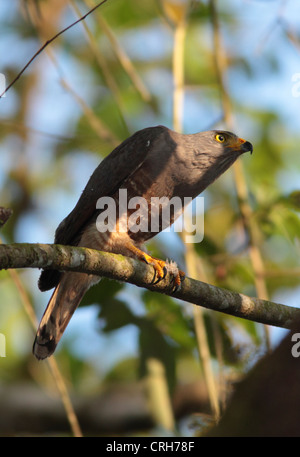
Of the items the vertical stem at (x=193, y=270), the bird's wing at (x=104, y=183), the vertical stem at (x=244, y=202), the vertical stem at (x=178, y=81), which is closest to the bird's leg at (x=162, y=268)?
the bird's wing at (x=104, y=183)

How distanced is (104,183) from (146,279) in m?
1.07

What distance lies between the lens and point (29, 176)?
30.0 feet

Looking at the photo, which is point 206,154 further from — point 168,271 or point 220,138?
point 168,271

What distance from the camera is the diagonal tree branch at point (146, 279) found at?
2.96 metres

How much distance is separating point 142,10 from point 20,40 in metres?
2.21

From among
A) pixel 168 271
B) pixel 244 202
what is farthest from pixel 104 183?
pixel 244 202

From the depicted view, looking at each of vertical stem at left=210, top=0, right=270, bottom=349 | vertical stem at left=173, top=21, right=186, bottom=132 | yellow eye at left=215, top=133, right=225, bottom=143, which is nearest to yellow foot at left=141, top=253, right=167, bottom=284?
vertical stem at left=210, top=0, right=270, bottom=349

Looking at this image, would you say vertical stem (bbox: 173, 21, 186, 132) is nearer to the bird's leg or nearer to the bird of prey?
the bird of prey

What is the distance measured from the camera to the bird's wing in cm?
436

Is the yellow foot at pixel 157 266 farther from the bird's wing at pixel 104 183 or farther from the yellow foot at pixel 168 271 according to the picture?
the bird's wing at pixel 104 183

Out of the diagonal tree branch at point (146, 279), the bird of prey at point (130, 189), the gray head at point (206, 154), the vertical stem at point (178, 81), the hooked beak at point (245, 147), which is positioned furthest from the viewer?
the vertical stem at point (178, 81)

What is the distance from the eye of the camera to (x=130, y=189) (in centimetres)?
436

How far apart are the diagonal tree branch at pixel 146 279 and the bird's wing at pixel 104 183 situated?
910mm
